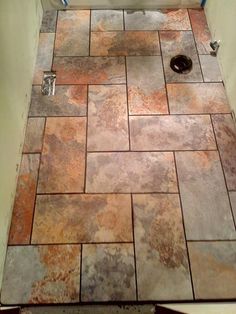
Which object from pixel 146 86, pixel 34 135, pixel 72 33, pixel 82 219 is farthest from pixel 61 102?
pixel 82 219

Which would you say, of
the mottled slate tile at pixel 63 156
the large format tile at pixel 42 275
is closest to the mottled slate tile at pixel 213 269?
the large format tile at pixel 42 275

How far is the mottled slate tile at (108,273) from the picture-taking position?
1222 mm

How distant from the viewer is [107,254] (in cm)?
131

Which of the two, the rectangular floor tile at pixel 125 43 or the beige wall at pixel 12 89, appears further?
the rectangular floor tile at pixel 125 43

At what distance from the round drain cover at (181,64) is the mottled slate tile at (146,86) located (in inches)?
3.4

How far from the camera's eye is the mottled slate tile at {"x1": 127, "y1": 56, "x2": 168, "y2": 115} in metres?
1.79

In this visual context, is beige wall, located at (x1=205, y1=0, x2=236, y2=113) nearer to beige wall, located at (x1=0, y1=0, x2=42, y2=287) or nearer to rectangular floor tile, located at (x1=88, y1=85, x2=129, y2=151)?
rectangular floor tile, located at (x1=88, y1=85, x2=129, y2=151)

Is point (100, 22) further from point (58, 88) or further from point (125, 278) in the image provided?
point (125, 278)

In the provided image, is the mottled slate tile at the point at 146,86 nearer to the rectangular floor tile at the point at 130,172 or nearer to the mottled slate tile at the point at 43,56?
the rectangular floor tile at the point at 130,172

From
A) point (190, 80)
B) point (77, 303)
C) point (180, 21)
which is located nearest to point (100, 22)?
point (180, 21)

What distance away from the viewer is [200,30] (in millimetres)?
2164

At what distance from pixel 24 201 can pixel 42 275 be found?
37 centimetres

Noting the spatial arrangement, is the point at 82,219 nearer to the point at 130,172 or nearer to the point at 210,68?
the point at 130,172

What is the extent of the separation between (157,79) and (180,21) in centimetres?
64
